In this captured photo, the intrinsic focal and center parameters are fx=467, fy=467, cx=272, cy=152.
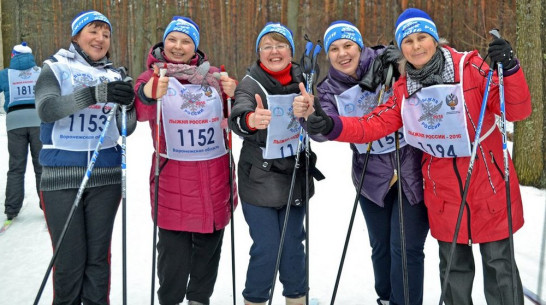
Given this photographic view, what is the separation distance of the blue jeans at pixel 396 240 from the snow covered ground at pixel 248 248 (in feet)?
2.24

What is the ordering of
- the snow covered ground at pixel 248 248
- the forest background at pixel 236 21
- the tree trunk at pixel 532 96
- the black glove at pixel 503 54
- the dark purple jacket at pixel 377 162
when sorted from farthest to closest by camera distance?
the forest background at pixel 236 21
the tree trunk at pixel 532 96
the snow covered ground at pixel 248 248
the dark purple jacket at pixel 377 162
the black glove at pixel 503 54

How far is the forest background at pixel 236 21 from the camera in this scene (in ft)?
31.9

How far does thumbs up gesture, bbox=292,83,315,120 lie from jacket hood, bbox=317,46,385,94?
403mm

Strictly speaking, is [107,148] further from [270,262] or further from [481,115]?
[481,115]

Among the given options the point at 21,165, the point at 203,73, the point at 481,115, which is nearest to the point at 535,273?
the point at 481,115

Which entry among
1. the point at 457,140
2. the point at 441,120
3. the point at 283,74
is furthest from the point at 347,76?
the point at 457,140

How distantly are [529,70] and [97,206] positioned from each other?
5.55m

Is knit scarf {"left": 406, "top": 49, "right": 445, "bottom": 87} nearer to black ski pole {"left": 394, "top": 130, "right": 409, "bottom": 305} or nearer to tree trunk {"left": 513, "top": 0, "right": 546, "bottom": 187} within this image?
black ski pole {"left": 394, "top": 130, "right": 409, "bottom": 305}

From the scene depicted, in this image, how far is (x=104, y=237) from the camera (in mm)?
2807

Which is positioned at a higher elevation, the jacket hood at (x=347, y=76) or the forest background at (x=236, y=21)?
the forest background at (x=236, y=21)

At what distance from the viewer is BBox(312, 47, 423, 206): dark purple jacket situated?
2.79 meters

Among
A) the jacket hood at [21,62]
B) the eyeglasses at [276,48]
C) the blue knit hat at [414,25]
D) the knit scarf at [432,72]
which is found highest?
the jacket hood at [21,62]

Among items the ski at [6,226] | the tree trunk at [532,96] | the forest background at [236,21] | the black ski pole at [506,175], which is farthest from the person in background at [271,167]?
the forest background at [236,21]

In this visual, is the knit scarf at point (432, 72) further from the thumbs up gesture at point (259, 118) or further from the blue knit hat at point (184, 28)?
the blue knit hat at point (184, 28)
